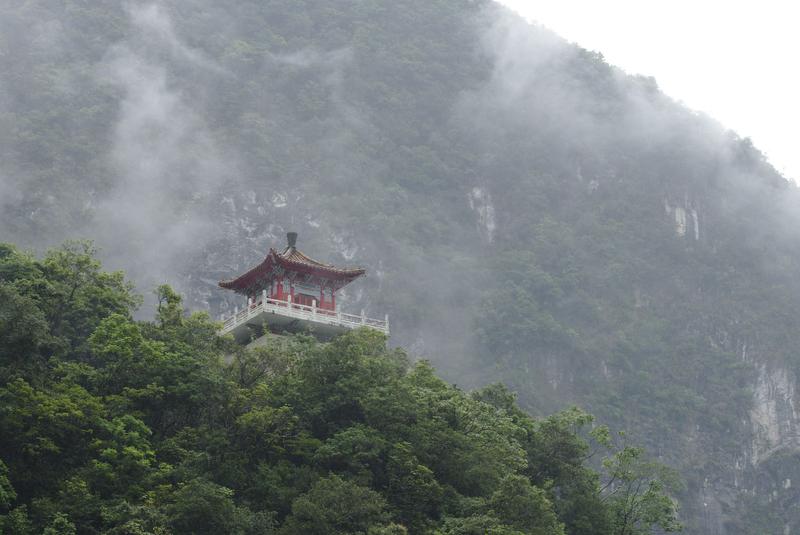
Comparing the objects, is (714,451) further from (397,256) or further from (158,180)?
(158,180)

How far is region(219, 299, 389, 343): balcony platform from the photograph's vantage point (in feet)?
153

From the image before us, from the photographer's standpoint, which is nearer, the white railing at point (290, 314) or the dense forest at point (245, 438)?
the dense forest at point (245, 438)

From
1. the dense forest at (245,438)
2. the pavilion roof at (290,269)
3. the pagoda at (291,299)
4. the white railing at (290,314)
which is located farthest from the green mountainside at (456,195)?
the dense forest at (245,438)

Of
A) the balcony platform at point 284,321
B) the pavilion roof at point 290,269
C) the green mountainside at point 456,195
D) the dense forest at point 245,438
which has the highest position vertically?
the green mountainside at point 456,195

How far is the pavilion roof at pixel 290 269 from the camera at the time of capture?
48625 millimetres

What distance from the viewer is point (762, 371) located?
116 meters

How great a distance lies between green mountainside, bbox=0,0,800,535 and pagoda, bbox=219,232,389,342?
52317mm

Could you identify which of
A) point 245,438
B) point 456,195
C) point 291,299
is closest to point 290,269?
point 291,299

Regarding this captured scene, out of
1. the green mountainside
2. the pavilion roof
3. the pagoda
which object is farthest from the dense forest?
the green mountainside

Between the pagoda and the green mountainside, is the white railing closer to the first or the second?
the pagoda

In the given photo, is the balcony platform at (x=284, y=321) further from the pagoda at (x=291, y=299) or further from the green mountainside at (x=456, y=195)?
the green mountainside at (x=456, y=195)

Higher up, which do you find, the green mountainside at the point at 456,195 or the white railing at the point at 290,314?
the green mountainside at the point at 456,195

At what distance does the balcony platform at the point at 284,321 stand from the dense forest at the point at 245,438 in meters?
2.18

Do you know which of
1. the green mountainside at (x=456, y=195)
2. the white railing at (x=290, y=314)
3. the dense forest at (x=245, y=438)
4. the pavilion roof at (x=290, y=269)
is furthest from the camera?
the green mountainside at (x=456, y=195)
